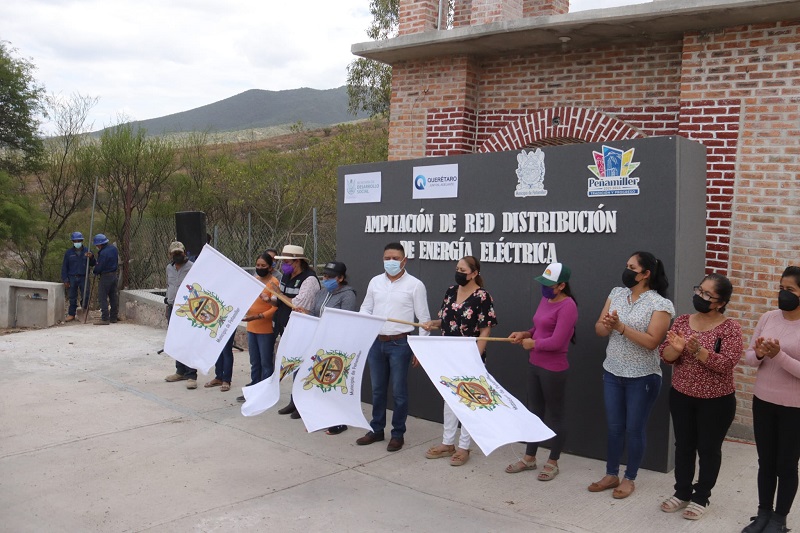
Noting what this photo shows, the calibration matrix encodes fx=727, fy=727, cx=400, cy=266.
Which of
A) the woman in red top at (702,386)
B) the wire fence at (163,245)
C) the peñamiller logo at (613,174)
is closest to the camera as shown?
the woman in red top at (702,386)

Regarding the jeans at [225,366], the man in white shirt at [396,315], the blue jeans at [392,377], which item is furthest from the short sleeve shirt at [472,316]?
the jeans at [225,366]

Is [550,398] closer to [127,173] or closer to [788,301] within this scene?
[788,301]

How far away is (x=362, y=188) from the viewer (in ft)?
27.9

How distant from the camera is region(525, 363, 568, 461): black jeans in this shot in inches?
233

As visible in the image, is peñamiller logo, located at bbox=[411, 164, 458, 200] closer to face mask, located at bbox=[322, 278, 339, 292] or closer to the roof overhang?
face mask, located at bbox=[322, 278, 339, 292]

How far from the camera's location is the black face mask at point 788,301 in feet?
15.1

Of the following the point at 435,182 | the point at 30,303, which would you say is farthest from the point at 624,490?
the point at 30,303

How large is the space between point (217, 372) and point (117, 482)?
3463mm

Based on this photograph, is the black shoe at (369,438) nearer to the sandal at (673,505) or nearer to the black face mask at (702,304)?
the sandal at (673,505)

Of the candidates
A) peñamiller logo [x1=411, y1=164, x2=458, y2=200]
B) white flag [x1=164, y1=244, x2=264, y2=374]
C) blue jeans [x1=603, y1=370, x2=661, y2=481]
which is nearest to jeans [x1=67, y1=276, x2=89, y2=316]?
white flag [x1=164, y1=244, x2=264, y2=374]

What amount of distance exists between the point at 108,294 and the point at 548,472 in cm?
1093

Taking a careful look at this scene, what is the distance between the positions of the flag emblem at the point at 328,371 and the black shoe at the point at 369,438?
86 centimetres

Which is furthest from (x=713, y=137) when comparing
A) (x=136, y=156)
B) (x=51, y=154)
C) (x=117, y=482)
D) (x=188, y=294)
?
(x=51, y=154)

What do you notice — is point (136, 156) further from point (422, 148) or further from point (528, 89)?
point (528, 89)
